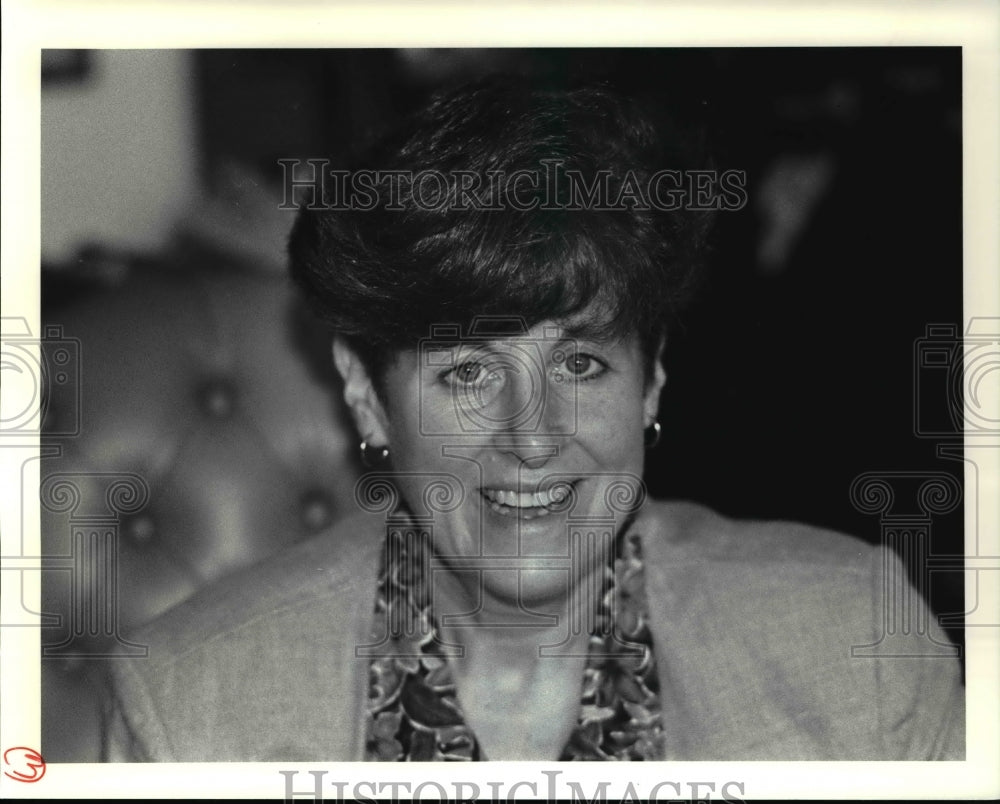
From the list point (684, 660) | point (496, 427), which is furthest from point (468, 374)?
point (684, 660)

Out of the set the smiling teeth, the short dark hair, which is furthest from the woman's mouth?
the short dark hair

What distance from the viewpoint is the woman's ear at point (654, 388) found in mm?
1375

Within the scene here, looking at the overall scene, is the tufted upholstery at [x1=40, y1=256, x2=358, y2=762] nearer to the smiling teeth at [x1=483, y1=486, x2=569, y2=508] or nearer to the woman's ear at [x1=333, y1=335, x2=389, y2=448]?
the woman's ear at [x1=333, y1=335, x2=389, y2=448]

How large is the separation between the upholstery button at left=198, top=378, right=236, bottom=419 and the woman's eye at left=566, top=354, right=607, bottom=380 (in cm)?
45

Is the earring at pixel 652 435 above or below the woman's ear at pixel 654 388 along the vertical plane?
below

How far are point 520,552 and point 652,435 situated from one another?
0.23 m

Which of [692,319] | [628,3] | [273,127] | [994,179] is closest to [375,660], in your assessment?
[692,319]

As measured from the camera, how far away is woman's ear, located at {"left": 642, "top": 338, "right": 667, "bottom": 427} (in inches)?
54.1

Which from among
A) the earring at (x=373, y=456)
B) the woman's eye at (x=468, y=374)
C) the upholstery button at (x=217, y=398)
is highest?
the woman's eye at (x=468, y=374)

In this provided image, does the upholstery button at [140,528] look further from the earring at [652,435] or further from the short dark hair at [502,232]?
→ the earring at [652,435]

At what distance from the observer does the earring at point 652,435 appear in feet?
4.53

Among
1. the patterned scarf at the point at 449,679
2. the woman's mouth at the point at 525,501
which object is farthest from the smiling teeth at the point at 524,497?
the patterned scarf at the point at 449,679

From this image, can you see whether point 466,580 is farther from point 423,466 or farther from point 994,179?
point 994,179

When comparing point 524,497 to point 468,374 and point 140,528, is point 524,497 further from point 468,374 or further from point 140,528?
point 140,528
